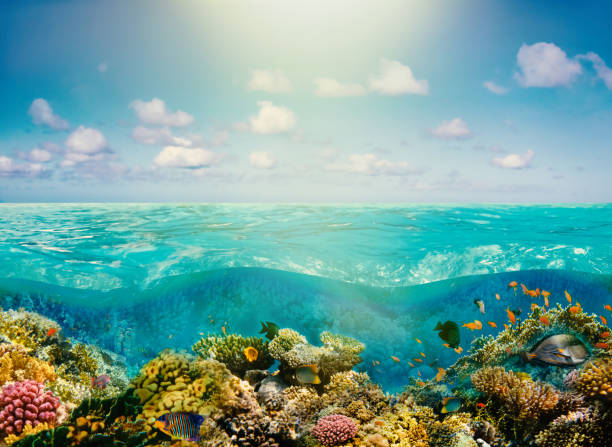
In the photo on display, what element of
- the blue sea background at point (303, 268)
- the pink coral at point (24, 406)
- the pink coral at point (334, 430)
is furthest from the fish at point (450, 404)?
the blue sea background at point (303, 268)

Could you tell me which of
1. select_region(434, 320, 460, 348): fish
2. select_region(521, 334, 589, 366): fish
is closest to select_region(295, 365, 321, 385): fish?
select_region(434, 320, 460, 348): fish

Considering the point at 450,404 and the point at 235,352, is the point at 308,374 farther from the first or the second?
the point at 450,404

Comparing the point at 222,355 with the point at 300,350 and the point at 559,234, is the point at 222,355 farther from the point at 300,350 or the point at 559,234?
the point at 559,234

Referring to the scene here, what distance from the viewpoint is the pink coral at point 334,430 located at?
4.56m

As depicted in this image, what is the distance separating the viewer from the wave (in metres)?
17.5

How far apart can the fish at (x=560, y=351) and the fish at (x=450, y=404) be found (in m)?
1.67

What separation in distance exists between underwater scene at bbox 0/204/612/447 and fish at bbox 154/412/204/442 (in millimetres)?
25

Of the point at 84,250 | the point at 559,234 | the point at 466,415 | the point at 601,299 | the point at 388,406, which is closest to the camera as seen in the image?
the point at 466,415

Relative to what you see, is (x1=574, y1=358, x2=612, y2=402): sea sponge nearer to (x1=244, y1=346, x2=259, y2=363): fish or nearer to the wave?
(x1=244, y1=346, x2=259, y2=363): fish

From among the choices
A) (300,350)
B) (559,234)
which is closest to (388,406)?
(300,350)

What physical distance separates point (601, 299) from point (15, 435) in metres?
30.1

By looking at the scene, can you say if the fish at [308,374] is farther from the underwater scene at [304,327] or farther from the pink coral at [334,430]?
the pink coral at [334,430]

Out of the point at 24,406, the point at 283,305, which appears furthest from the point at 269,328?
the point at 283,305

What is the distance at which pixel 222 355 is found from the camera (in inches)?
303
